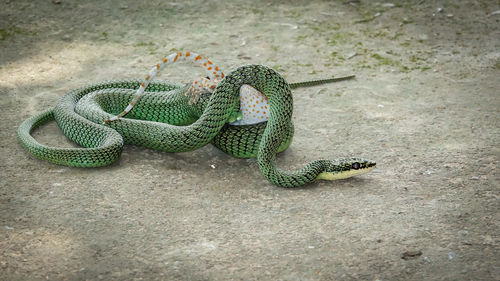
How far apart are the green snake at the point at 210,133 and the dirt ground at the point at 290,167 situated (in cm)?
12

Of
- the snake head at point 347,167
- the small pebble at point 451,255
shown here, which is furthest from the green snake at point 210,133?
the small pebble at point 451,255

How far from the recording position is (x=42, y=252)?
358cm

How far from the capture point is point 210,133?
477 cm

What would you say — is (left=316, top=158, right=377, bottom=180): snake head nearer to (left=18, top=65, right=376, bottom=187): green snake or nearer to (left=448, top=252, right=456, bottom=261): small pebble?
(left=18, top=65, right=376, bottom=187): green snake

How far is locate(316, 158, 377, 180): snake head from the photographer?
14.3 feet

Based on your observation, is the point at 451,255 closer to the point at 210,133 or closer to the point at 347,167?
the point at 347,167

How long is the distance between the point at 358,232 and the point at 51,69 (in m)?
4.65

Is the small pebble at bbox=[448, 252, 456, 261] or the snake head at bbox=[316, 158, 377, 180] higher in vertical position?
the snake head at bbox=[316, 158, 377, 180]

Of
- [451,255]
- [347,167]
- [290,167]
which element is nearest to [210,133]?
[290,167]

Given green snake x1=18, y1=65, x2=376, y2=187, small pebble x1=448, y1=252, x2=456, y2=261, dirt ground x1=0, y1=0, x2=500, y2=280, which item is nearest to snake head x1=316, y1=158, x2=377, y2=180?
green snake x1=18, y1=65, x2=376, y2=187

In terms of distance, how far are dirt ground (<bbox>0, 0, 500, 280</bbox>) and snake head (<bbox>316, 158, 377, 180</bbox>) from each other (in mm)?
107

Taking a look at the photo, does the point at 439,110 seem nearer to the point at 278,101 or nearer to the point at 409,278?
the point at 278,101

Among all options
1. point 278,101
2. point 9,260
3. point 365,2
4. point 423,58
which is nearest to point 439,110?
point 423,58

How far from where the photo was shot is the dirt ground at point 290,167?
3.52 meters
